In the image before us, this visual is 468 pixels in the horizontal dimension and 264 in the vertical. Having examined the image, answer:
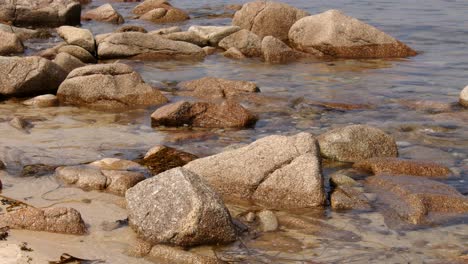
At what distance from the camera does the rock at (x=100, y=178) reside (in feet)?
22.9

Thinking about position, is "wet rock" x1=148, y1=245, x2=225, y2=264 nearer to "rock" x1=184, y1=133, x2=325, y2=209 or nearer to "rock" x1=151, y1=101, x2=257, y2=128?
"rock" x1=184, y1=133, x2=325, y2=209

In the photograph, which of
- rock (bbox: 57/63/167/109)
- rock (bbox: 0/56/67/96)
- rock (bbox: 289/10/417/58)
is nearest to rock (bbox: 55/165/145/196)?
rock (bbox: 57/63/167/109)

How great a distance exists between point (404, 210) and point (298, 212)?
91 centimetres

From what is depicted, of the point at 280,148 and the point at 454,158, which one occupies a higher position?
the point at 280,148

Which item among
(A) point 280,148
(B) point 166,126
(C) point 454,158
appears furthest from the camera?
(B) point 166,126

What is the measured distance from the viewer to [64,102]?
11.0m

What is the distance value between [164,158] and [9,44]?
316 inches

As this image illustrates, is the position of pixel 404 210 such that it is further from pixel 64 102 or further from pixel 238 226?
pixel 64 102

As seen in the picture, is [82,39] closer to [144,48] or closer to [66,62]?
[144,48]

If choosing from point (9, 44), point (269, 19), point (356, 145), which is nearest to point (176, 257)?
point (356, 145)

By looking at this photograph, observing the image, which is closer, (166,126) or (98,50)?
(166,126)

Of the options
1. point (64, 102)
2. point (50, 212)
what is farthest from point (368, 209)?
point (64, 102)

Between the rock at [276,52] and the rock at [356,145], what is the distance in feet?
22.9

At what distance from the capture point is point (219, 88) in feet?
38.7
